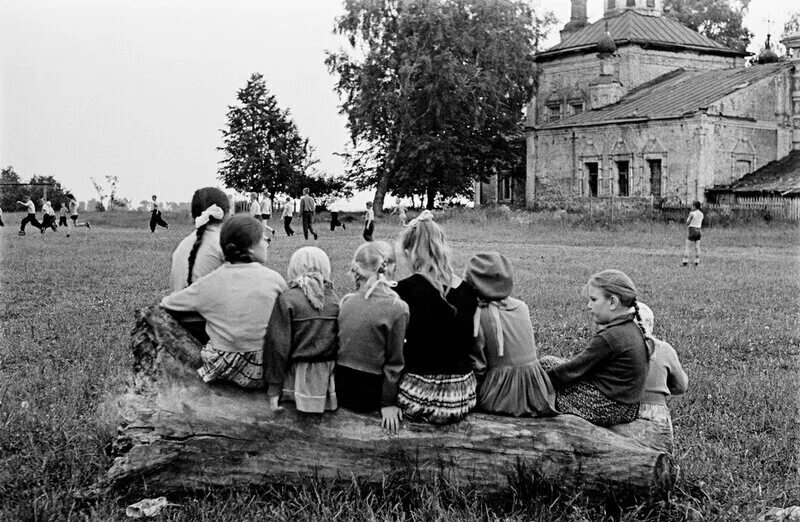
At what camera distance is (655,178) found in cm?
4394

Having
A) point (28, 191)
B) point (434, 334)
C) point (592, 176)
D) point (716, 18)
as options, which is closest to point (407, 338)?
point (434, 334)

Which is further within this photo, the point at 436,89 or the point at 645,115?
the point at 436,89

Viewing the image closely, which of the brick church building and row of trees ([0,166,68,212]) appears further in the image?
row of trees ([0,166,68,212])

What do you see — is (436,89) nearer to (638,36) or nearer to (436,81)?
(436,81)

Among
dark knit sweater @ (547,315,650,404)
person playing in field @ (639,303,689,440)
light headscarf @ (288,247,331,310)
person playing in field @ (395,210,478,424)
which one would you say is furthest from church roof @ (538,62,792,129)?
light headscarf @ (288,247,331,310)

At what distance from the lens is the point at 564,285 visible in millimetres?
17266

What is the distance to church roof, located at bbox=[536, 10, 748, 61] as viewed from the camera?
4988 cm

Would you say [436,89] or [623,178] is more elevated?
[436,89]

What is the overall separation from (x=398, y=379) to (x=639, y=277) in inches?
563

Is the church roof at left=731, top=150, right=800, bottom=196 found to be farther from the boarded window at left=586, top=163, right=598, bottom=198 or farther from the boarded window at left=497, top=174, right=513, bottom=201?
the boarded window at left=497, top=174, right=513, bottom=201

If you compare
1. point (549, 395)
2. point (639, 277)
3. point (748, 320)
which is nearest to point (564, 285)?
point (639, 277)

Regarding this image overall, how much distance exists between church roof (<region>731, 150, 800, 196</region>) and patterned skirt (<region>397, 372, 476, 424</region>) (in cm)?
3551

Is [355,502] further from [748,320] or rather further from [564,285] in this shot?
[564,285]

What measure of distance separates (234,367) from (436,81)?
1705 inches
